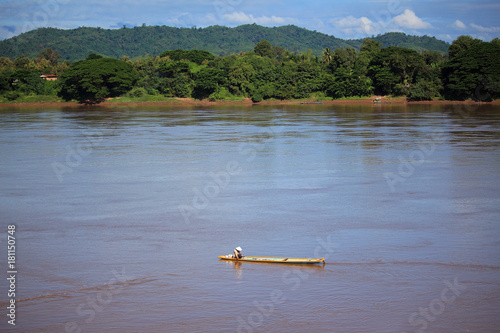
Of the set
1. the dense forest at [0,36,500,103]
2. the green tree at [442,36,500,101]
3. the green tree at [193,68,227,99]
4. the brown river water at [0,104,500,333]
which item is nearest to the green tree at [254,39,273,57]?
the dense forest at [0,36,500,103]

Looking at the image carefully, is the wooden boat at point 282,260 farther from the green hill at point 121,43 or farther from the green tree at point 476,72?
the green hill at point 121,43

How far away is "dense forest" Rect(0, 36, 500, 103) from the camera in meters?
68.1

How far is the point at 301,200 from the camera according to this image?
51.7 ft

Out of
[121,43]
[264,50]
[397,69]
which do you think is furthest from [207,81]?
[121,43]

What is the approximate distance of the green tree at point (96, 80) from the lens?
69938 mm

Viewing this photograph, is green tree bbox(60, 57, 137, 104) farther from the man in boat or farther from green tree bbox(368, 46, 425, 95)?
the man in boat

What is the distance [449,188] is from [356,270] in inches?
311

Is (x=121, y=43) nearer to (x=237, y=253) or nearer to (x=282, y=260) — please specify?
(x=237, y=253)

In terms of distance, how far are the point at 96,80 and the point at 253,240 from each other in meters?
61.4

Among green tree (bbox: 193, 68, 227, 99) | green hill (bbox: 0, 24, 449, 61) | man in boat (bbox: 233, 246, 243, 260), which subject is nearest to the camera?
man in boat (bbox: 233, 246, 243, 260)

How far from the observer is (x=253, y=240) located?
1219 cm

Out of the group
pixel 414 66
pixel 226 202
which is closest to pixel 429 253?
pixel 226 202

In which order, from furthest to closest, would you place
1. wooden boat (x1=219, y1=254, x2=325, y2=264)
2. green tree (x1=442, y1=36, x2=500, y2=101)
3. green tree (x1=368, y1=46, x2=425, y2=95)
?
green tree (x1=368, y1=46, x2=425, y2=95), green tree (x1=442, y1=36, x2=500, y2=101), wooden boat (x1=219, y1=254, x2=325, y2=264)

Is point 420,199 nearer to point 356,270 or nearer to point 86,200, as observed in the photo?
point 356,270
